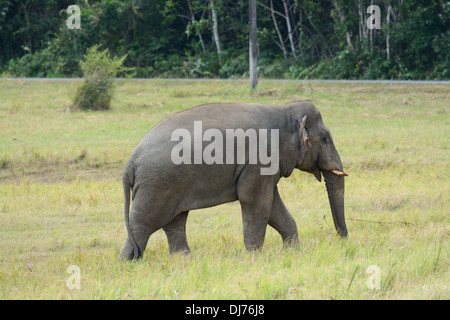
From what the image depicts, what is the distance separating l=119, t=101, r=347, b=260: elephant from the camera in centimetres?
744

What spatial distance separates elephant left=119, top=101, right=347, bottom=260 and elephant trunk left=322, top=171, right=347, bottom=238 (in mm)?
12

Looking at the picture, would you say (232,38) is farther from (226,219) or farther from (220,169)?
(220,169)

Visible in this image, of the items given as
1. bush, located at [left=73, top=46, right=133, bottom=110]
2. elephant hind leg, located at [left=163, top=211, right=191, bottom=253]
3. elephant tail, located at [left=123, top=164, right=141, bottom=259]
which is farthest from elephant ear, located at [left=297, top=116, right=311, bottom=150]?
bush, located at [left=73, top=46, right=133, bottom=110]

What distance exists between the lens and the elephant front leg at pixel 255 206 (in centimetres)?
780

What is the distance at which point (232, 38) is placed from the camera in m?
35.1

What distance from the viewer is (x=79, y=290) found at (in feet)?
20.3

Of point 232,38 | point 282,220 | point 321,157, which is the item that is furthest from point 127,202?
point 232,38

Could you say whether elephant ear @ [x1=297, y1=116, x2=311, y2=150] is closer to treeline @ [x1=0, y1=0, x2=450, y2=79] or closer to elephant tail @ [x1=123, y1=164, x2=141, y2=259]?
elephant tail @ [x1=123, y1=164, x2=141, y2=259]

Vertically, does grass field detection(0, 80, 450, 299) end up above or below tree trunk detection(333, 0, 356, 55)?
below

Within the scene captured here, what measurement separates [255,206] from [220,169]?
0.58 m

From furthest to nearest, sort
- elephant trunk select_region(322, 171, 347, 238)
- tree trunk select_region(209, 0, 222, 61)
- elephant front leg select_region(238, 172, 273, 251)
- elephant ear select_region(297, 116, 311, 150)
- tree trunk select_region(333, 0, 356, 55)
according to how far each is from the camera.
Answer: tree trunk select_region(209, 0, 222, 61) < tree trunk select_region(333, 0, 356, 55) < elephant trunk select_region(322, 171, 347, 238) < elephant ear select_region(297, 116, 311, 150) < elephant front leg select_region(238, 172, 273, 251)

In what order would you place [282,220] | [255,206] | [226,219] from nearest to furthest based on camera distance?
1. [255,206]
2. [282,220]
3. [226,219]

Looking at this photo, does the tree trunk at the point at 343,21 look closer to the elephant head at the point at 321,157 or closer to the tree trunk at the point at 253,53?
the tree trunk at the point at 253,53

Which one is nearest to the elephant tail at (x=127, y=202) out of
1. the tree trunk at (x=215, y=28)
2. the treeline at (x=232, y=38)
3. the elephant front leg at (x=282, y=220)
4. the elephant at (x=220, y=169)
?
the elephant at (x=220, y=169)
